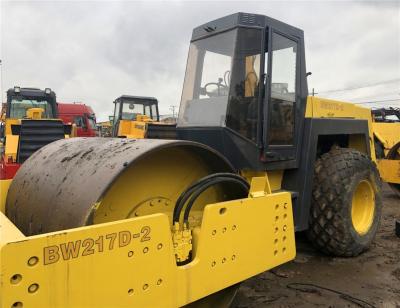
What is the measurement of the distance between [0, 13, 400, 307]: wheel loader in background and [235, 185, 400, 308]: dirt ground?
0.19 meters

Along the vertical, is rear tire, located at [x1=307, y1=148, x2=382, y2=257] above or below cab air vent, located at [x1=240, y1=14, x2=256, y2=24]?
below

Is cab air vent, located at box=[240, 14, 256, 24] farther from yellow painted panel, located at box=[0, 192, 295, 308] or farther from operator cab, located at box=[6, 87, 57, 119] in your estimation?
operator cab, located at box=[6, 87, 57, 119]

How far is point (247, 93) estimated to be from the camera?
10.9ft

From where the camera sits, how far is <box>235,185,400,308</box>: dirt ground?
3114mm

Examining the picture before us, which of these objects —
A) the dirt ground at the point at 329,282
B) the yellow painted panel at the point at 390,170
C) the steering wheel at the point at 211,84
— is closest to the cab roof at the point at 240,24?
the steering wheel at the point at 211,84

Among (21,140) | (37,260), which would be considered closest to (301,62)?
(37,260)

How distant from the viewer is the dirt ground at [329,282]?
10.2 ft

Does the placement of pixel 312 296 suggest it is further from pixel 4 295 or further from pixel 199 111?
pixel 4 295

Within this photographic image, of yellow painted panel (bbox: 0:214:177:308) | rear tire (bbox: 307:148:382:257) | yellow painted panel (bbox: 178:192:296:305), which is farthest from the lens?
rear tire (bbox: 307:148:382:257)

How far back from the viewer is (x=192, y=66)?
379cm

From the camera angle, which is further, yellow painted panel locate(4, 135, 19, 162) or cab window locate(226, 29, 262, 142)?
yellow painted panel locate(4, 135, 19, 162)

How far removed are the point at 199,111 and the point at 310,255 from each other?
6.30 feet

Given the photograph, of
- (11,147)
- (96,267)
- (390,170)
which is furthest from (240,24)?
(390,170)

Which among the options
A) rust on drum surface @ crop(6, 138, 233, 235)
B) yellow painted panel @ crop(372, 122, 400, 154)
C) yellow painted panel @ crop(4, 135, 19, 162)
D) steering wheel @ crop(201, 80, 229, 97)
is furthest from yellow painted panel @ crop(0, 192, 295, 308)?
yellow painted panel @ crop(372, 122, 400, 154)
